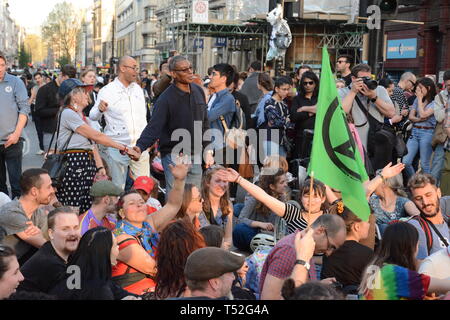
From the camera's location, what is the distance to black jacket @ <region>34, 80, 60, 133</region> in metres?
12.5

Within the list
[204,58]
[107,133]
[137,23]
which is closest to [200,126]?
[107,133]

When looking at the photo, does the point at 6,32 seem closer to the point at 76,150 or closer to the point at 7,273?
the point at 76,150

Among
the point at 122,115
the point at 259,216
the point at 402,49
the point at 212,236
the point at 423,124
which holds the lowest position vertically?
the point at 259,216

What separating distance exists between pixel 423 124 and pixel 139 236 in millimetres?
6033

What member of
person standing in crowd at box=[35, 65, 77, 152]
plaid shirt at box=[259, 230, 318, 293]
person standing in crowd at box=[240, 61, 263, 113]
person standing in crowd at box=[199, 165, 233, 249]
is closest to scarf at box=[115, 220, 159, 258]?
person standing in crowd at box=[199, 165, 233, 249]

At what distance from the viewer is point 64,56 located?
3738 inches

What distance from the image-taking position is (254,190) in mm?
5566

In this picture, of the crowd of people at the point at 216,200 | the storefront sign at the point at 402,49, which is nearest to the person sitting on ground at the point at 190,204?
the crowd of people at the point at 216,200

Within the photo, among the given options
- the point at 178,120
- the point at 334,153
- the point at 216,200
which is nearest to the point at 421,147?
the point at 216,200

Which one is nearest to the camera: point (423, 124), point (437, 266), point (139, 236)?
point (437, 266)

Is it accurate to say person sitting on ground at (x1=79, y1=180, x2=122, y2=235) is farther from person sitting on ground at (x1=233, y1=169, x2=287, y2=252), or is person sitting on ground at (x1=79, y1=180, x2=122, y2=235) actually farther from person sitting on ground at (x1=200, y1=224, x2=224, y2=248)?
person sitting on ground at (x1=233, y1=169, x2=287, y2=252)

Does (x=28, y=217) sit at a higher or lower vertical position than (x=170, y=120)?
lower

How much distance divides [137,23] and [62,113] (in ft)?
244

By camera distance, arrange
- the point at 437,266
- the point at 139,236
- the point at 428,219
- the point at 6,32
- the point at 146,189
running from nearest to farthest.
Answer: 1. the point at 437,266
2. the point at 139,236
3. the point at 428,219
4. the point at 146,189
5. the point at 6,32
